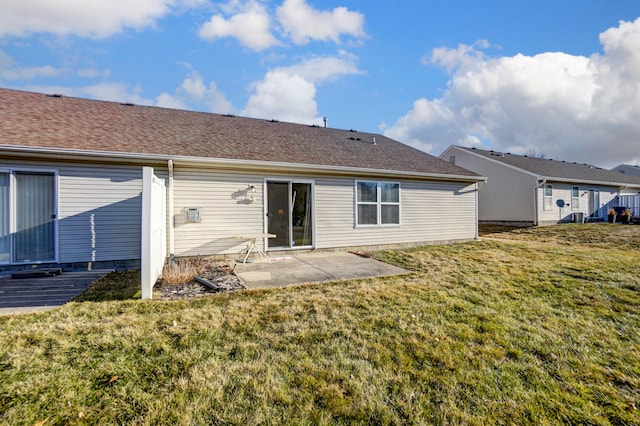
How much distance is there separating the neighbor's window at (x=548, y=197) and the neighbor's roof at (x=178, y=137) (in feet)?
28.1

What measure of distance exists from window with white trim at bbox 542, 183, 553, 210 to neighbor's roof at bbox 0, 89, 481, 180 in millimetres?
8551

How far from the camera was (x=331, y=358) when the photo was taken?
290cm

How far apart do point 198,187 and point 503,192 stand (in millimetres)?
17073

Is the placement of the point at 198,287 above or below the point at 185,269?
below

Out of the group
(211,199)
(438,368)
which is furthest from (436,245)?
(438,368)

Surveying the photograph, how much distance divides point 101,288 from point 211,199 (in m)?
3.20

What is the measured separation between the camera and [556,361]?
297 cm

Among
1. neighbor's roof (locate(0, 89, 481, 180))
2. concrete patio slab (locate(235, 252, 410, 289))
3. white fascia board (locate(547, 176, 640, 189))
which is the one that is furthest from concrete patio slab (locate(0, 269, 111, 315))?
white fascia board (locate(547, 176, 640, 189))

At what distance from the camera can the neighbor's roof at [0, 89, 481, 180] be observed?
22.3ft

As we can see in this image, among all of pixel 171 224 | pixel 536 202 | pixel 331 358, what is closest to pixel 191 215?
pixel 171 224

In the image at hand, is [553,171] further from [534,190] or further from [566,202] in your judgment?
[534,190]

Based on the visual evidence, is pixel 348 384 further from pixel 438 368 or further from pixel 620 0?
pixel 620 0

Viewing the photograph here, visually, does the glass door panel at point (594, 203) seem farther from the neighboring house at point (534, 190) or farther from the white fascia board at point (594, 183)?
the white fascia board at point (594, 183)

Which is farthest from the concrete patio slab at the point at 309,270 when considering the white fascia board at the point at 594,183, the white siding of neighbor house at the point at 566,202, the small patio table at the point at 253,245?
the white fascia board at the point at 594,183
